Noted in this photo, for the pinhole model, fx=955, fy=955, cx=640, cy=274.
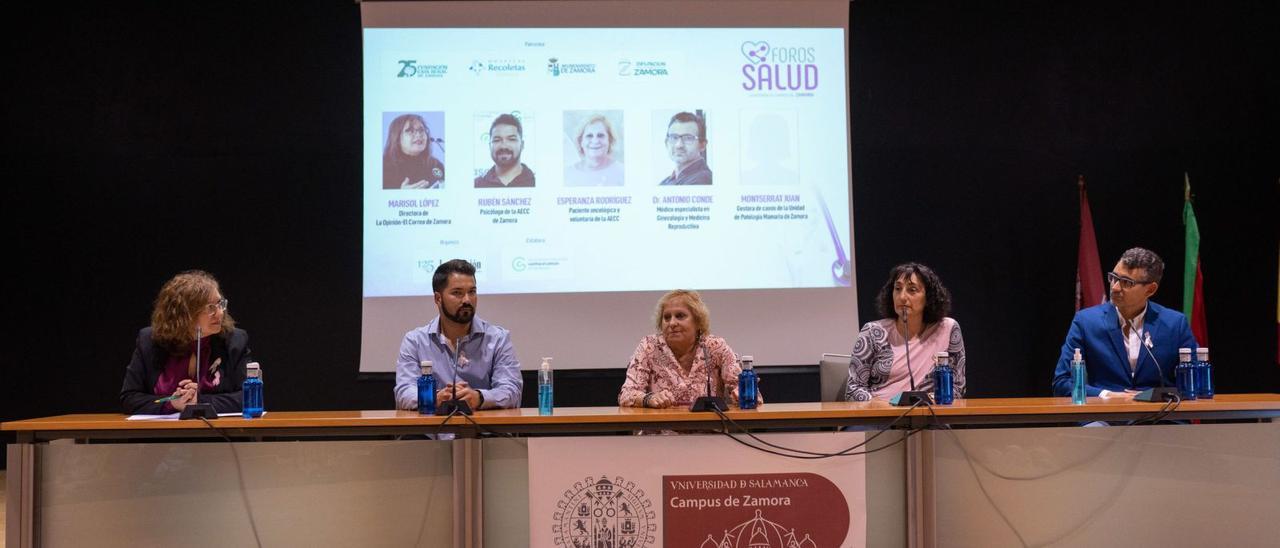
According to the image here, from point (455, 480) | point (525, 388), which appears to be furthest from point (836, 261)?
point (455, 480)

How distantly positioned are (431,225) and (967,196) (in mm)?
2848

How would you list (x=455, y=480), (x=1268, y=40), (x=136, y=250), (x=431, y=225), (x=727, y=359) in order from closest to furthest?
(x=455, y=480) < (x=727, y=359) < (x=431, y=225) < (x=136, y=250) < (x=1268, y=40)

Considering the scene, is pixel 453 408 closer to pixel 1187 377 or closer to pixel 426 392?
pixel 426 392

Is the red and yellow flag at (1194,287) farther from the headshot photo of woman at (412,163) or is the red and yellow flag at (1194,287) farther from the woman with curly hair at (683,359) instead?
the headshot photo of woman at (412,163)

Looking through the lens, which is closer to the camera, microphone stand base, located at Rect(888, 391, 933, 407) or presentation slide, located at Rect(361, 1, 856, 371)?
microphone stand base, located at Rect(888, 391, 933, 407)

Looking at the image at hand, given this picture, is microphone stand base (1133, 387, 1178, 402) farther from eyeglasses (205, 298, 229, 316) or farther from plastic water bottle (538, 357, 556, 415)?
eyeglasses (205, 298, 229, 316)

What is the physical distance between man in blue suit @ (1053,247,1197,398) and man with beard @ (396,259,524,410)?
2102mm

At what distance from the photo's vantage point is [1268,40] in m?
5.37

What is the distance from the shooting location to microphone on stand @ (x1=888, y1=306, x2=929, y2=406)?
2.85 meters

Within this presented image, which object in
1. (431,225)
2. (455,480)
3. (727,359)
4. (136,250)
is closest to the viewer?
(455,480)

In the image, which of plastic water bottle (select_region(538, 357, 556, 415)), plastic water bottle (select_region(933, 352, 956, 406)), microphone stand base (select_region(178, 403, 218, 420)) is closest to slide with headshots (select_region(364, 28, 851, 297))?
plastic water bottle (select_region(538, 357, 556, 415))

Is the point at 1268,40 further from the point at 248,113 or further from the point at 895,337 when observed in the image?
the point at 248,113

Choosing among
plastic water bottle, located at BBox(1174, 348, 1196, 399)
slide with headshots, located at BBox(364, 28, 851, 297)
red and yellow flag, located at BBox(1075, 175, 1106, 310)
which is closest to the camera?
plastic water bottle, located at BBox(1174, 348, 1196, 399)

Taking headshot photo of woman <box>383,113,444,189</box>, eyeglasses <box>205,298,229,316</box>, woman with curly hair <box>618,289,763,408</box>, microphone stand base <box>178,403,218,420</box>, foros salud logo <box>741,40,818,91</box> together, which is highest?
foros salud logo <box>741,40,818,91</box>
